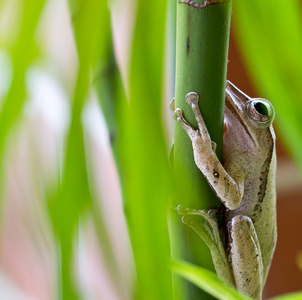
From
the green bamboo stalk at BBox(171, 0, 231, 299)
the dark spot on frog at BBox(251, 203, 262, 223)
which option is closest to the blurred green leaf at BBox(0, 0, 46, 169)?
the green bamboo stalk at BBox(171, 0, 231, 299)

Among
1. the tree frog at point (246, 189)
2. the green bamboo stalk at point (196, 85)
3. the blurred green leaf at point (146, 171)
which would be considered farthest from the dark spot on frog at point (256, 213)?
the blurred green leaf at point (146, 171)

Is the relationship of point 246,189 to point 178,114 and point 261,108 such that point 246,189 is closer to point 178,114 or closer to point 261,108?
point 261,108

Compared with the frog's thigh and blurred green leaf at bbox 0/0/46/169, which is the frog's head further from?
blurred green leaf at bbox 0/0/46/169

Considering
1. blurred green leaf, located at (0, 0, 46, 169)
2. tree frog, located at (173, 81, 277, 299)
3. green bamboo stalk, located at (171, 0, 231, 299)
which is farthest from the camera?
tree frog, located at (173, 81, 277, 299)

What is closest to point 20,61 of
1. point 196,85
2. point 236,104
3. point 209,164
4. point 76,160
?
point 76,160

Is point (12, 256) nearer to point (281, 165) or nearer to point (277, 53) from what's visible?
point (281, 165)

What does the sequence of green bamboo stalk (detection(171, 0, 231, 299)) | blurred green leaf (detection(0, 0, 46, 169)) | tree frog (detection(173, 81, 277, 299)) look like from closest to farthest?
blurred green leaf (detection(0, 0, 46, 169)) → green bamboo stalk (detection(171, 0, 231, 299)) → tree frog (detection(173, 81, 277, 299))

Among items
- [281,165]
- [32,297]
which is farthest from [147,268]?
[281,165]
